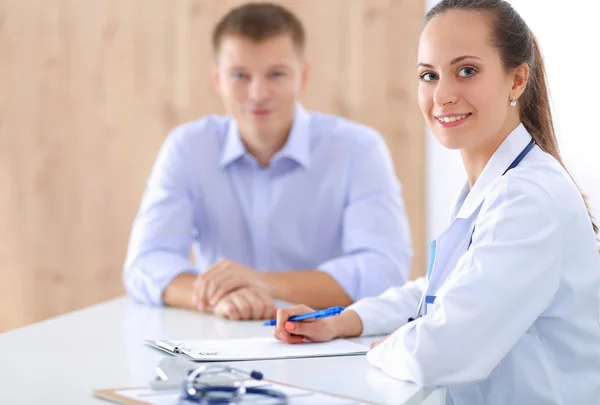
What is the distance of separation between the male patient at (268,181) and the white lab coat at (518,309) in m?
0.92

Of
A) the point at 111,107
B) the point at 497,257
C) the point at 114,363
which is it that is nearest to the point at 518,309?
the point at 497,257

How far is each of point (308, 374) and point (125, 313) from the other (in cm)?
73

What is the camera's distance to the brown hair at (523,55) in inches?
55.7

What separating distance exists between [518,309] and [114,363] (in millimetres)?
633

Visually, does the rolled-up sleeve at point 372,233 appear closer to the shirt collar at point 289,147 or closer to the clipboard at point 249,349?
the shirt collar at point 289,147

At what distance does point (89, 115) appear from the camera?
3.71 metres

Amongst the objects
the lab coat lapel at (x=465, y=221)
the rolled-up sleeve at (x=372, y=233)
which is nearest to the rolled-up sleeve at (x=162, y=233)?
the rolled-up sleeve at (x=372, y=233)

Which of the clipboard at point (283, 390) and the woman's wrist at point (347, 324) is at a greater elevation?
the clipboard at point (283, 390)

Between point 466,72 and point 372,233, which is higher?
point 466,72

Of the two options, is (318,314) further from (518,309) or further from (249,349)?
(518,309)

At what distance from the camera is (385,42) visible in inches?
135

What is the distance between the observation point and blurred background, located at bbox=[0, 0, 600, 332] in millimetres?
3441

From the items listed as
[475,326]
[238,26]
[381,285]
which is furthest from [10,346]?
[238,26]

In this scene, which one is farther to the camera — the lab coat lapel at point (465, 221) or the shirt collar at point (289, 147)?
the shirt collar at point (289, 147)
